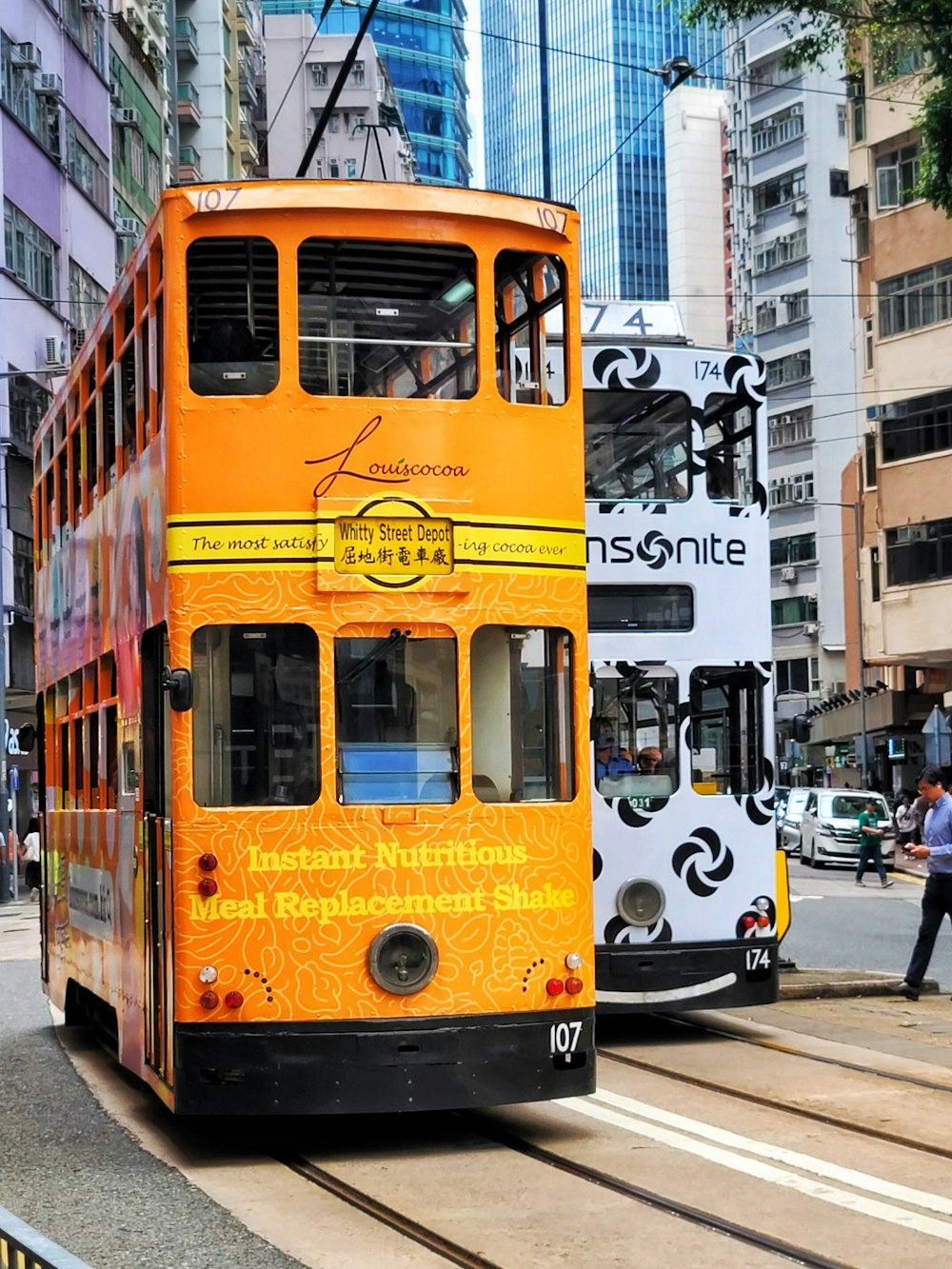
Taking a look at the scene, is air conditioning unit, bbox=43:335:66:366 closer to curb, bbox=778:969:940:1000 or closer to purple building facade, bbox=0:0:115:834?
purple building facade, bbox=0:0:115:834

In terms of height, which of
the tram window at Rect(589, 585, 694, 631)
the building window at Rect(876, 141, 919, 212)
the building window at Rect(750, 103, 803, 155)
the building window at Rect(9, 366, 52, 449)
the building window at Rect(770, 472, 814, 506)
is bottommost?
the tram window at Rect(589, 585, 694, 631)

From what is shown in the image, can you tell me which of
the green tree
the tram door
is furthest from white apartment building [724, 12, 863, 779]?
the tram door

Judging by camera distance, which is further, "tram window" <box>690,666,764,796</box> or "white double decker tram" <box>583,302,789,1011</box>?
"tram window" <box>690,666,764,796</box>

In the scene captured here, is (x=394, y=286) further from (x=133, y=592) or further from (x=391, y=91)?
(x=391, y=91)

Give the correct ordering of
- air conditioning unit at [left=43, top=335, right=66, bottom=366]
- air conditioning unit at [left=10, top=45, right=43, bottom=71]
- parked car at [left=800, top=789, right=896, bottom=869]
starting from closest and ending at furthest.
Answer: air conditioning unit at [left=10, top=45, right=43, bottom=71] → parked car at [left=800, top=789, right=896, bottom=869] → air conditioning unit at [left=43, top=335, right=66, bottom=366]

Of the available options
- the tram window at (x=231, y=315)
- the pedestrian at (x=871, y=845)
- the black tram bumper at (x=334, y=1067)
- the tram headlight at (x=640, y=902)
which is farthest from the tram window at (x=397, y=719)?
the pedestrian at (x=871, y=845)

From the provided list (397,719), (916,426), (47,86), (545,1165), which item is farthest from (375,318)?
(47,86)

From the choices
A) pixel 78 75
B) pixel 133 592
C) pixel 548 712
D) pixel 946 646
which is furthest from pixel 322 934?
pixel 78 75

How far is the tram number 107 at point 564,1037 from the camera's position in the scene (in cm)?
976

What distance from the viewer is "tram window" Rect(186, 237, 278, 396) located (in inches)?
387

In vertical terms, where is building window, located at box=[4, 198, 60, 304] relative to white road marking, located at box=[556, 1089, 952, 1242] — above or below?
above

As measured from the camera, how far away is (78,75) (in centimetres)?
4912

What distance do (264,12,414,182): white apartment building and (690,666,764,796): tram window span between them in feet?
246

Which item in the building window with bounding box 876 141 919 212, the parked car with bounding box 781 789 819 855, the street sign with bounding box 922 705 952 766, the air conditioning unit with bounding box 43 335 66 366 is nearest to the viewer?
the street sign with bounding box 922 705 952 766
